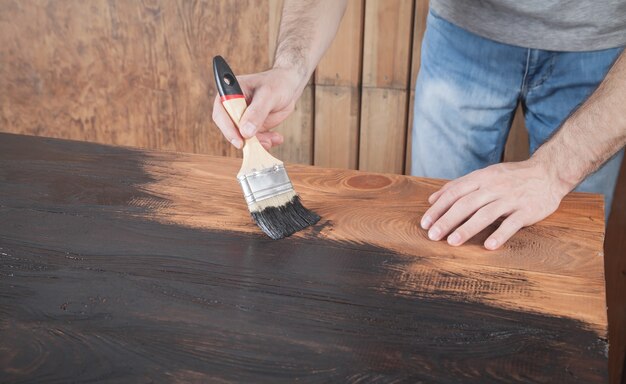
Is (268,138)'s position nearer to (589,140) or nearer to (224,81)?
(224,81)

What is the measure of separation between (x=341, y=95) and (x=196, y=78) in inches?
21.4

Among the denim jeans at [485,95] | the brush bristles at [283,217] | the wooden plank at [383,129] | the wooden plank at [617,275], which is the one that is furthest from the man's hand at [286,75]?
the wooden plank at [617,275]

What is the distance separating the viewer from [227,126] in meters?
1.30

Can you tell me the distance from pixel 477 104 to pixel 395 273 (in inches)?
36.5

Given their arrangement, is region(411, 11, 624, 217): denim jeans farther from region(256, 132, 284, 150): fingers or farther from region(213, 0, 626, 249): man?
region(256, 132, 284, 150): fingers

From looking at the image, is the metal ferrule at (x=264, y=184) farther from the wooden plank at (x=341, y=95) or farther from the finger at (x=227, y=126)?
the wooden plank at (x=341, y=95)

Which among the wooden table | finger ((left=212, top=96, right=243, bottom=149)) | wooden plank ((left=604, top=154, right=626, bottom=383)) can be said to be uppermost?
finger ((left=212, top=96, right=243, bottom=149))

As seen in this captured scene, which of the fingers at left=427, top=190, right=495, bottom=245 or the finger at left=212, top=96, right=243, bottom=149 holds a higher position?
the finger at left=212, top=96, right=243, bottom=149

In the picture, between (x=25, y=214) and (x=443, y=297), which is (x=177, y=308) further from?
(x=25, y=214)

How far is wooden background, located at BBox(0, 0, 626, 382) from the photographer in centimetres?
222

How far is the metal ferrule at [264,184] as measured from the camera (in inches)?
47.3

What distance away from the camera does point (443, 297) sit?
962mm

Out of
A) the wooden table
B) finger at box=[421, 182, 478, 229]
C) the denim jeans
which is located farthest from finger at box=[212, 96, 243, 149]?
the denim jeans

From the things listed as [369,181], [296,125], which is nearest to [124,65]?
[296,125]
